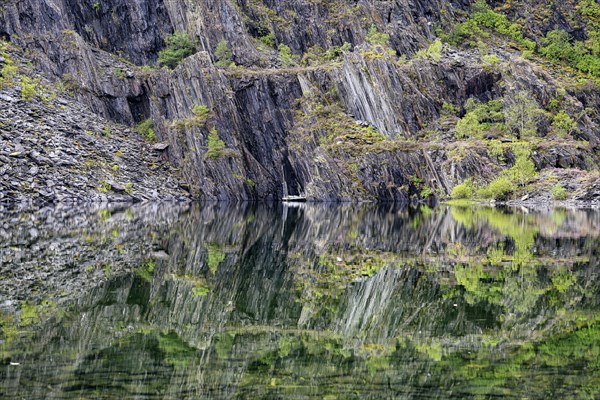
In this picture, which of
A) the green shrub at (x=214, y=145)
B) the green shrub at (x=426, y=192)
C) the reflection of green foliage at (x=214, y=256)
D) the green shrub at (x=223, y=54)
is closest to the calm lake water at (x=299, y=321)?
the reflection of green foliage at (x=214, y=256)

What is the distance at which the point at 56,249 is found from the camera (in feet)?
95.5

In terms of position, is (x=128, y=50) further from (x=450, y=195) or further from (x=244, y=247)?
(x=244, y=247)

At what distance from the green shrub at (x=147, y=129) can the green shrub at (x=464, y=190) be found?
2278 inches

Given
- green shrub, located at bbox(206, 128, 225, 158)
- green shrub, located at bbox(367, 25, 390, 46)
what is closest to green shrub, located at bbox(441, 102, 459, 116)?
green shrub, located at bbox(367, 25, 390, 46)

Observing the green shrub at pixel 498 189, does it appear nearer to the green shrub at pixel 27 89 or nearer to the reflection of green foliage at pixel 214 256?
the reflection of green foliage at pixel 214 256

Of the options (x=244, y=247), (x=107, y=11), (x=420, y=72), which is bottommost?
(x=244, y=247)

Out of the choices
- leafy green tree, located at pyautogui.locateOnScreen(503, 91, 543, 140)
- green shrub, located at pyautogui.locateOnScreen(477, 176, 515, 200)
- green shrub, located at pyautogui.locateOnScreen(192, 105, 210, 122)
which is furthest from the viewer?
→ green shrub, located at pyautogui.locateOnScreen(192, 105, 210, 122)

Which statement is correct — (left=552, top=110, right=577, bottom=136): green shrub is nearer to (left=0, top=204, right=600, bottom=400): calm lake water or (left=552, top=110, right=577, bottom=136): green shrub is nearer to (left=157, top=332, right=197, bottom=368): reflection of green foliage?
(left=0, top=204, right=600, bottom=400): calm lake water

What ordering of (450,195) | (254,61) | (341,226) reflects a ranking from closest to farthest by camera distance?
(341,226) < (450,195) < (254,61)

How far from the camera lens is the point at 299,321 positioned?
52.1 ft

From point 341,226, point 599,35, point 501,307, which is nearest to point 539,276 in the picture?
point 501,307

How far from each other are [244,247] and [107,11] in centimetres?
11930

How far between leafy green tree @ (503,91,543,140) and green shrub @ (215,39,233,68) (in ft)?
178

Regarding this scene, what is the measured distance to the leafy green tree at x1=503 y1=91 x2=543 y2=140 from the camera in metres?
110
